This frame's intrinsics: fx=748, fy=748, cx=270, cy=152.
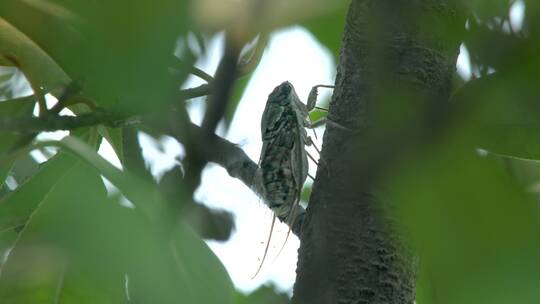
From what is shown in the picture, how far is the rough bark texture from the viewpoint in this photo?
28cm

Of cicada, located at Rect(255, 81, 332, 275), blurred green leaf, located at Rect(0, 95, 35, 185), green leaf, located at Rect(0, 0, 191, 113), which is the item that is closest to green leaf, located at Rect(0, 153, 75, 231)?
blurred green leaf, located at Rect(0, 95, 35, 185)

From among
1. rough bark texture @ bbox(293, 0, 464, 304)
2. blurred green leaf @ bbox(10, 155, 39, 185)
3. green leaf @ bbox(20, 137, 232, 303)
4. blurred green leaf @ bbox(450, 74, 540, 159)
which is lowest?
green leaf @ bbox(20, 137, 232, 303)

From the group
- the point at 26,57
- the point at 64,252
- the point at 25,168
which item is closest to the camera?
the point at 64,252

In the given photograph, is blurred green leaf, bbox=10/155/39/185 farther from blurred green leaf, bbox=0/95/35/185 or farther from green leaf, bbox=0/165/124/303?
green leaf, bbox=0/165/124/303

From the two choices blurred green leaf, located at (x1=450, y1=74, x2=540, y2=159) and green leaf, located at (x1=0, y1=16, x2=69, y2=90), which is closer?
blurred green leaf, located at (x1=450, y1=74, x2=540, y2=159)

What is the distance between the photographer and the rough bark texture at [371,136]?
28 centimetres

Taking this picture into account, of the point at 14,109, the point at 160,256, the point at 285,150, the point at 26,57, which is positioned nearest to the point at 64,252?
the point at 160,256

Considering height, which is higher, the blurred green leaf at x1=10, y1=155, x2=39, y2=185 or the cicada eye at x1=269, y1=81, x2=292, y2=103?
the cicada eye at x1=269, y1=81, x2=292, y2=103

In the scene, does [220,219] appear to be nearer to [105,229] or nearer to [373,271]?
[373,271]

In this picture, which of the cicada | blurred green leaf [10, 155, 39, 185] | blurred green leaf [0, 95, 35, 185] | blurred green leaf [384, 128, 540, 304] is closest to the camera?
blurred green leaf [384, 128, 540, 304]

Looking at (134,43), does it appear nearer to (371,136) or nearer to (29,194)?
(371,136)

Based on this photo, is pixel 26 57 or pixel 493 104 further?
pixel 26 57

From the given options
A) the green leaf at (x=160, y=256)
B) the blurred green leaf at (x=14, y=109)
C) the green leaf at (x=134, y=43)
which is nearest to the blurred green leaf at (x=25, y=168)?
the blurred green leaf at (x=14, y=109)

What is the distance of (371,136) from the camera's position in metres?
0.29
